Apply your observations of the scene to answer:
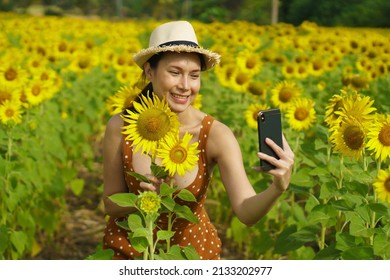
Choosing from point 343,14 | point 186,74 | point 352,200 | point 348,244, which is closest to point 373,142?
point 352,200

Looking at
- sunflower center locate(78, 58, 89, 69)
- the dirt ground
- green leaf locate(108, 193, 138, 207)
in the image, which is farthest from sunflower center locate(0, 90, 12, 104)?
sunflower center locate(78, 58, 89, 69)

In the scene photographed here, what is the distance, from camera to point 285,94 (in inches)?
133

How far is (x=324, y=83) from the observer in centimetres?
466

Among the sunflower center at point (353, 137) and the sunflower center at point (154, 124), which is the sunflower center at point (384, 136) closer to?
the sunflower center at point (353, 137)

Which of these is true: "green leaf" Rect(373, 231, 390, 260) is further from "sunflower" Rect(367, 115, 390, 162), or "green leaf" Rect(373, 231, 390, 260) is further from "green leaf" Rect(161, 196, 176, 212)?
"green leaf" Rect(161, 196, 176, 212)

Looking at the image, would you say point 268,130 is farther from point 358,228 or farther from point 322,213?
point 322,213

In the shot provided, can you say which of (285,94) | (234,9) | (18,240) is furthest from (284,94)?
(234,9)

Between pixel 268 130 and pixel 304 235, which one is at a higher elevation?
pixel 268 130

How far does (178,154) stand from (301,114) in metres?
1.46

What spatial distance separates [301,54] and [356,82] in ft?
5.93

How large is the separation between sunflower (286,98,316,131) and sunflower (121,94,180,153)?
1383 mm

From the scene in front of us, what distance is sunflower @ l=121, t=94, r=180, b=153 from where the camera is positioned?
5.29 feet

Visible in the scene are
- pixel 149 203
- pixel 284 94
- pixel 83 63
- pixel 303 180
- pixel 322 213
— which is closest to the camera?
pixel 149 203

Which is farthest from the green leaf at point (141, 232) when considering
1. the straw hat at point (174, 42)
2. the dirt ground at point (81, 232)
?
the dirt ground at point (81, 232)
